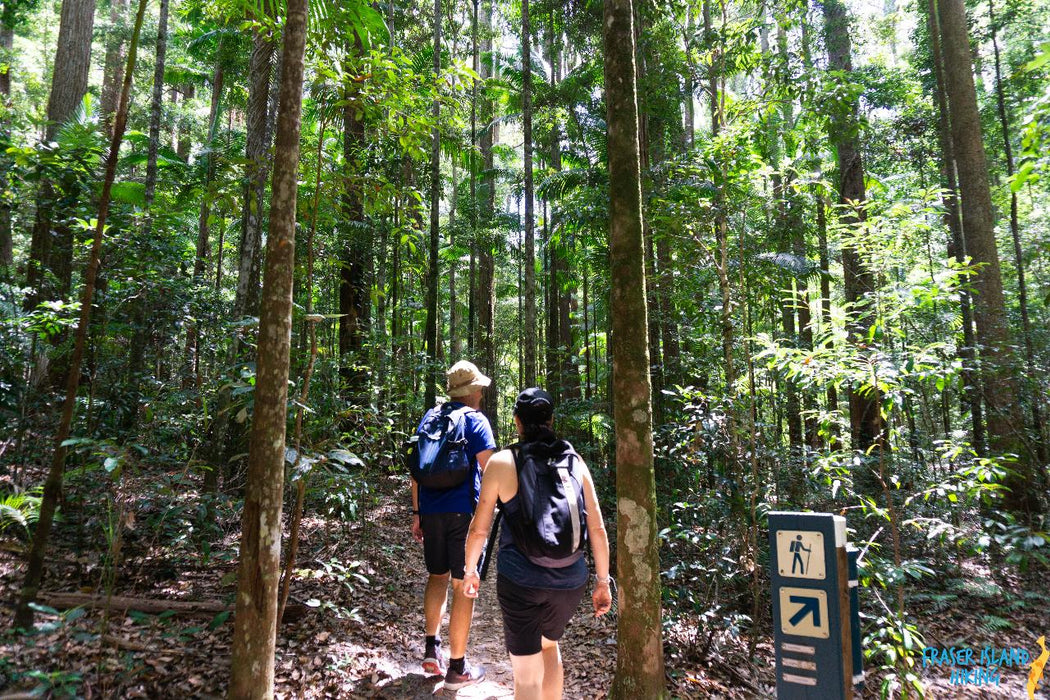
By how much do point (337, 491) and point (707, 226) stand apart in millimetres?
4675

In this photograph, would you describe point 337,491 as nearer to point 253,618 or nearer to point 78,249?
point 253,618

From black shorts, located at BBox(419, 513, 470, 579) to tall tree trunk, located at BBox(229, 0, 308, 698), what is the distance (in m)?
1.27

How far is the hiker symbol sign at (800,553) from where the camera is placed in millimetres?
2389

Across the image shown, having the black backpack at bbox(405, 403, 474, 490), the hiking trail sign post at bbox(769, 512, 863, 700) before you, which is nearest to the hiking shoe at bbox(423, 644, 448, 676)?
the black backpack at bbox(405, 403, 474, 490)

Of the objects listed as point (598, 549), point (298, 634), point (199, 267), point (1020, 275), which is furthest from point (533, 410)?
point (1020, 275)

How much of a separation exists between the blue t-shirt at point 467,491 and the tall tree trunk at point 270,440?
126 cm

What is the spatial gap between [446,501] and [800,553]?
2.42 metres

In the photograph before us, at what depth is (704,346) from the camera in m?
8.09

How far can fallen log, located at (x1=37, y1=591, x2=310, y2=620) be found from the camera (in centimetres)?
377

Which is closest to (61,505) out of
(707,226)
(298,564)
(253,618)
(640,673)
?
(298,564)

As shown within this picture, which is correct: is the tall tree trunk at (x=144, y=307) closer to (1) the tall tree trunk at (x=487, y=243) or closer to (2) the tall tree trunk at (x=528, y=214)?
(2) the tall tree trunk at (x=528, y=214)

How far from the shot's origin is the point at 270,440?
295cm

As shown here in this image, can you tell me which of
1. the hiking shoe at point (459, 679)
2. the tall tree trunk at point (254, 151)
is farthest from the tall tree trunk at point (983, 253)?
the tall tree trunk at point (254, 151)

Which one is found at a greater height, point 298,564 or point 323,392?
point 323,392
